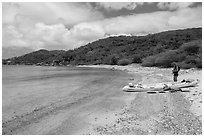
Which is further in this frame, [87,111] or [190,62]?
[190,62]

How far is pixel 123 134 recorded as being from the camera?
8953mm

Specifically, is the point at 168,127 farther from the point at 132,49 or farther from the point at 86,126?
the point at 132,49

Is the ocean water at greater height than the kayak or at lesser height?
lesser

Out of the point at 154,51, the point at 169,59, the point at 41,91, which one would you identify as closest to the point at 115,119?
the point at 41,91

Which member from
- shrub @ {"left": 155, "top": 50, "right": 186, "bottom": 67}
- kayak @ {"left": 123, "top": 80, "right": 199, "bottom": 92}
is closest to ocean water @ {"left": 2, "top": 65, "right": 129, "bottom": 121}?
kayak @ {"left": 123, "top": 80, "right": 199, "bottom": 92}

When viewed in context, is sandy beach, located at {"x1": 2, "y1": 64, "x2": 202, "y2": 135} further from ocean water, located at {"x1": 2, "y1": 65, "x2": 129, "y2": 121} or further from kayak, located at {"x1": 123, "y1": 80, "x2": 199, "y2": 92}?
kayak, located at {"x1": 123, "y1": 80, "x2": 199, "y2": 92}

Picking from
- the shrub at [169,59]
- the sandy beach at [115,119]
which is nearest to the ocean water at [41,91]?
the sandy beach at [115,119]

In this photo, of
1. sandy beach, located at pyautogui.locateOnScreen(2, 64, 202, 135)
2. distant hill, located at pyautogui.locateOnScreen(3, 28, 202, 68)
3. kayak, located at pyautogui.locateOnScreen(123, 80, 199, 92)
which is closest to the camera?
sandy beach, located at pyautogui.locateOnScreen(2, 64, 202, 135)

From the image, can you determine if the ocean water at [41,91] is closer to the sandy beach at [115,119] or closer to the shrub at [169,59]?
the sandy beach at [115,119]

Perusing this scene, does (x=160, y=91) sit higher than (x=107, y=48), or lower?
lower

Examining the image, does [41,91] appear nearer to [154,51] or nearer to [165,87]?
[165,87]

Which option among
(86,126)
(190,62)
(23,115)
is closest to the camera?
(86,126)

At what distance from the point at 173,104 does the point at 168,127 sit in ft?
16.1

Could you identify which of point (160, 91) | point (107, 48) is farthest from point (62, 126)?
point (107, 48)
